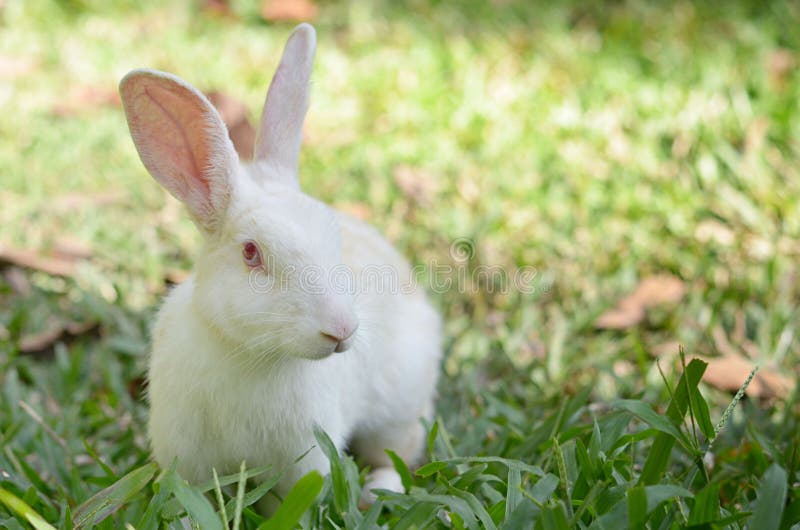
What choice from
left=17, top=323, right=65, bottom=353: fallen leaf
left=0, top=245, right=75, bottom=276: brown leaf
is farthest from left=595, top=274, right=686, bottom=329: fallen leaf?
left=0, top=245, right=75, bottom=276: brown leaf

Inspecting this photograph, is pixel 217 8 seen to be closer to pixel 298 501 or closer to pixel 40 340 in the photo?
pixel 40 340

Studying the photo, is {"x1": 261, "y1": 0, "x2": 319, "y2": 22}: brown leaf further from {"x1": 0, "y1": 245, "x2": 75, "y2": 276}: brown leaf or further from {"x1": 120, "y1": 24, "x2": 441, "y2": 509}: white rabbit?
{"x1": 120, "y1": 24, "x2": 441, "y2": 509}: white rabbit

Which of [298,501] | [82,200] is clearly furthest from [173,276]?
[298,501]

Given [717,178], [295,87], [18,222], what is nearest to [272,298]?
[295,87]

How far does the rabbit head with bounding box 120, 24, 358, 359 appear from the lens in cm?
211

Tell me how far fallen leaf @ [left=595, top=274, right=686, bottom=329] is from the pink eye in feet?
5.96

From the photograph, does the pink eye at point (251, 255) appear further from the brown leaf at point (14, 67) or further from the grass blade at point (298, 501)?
the brown leaf at point (14, 67)

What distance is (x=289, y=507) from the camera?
1895 mm

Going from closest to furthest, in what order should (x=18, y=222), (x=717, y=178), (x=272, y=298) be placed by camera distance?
(x=272, y=298) → (x=18, y=222) → (x=717, y=178)

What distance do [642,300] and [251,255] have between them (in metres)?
2.03

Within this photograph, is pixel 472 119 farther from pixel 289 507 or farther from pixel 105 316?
pixel 289 507

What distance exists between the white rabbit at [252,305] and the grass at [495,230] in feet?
0.46

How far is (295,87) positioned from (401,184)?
2067 mm

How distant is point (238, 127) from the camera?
14.7 feet
